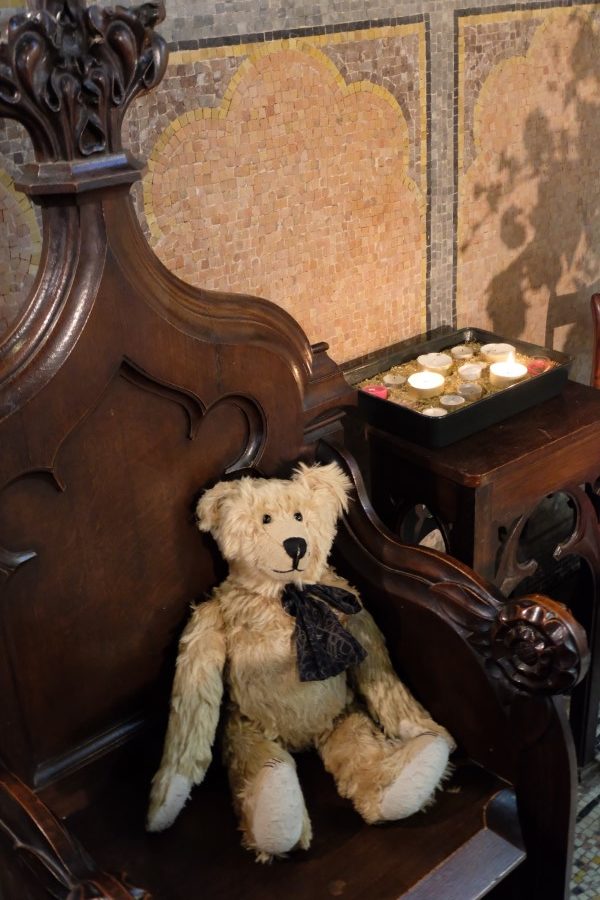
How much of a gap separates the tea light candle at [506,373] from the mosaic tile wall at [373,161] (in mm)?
291

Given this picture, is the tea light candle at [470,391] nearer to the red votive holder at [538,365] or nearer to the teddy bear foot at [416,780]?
the red votive holder at [538,365]

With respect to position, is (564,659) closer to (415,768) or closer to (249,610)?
(415,768)

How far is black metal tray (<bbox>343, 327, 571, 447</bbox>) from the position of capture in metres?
1.58

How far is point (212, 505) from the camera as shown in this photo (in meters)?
1.24

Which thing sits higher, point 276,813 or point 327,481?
point 327,481

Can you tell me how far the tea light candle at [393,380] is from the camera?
1.75 metres

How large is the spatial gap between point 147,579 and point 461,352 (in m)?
0.92

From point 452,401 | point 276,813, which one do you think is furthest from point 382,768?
point 452,401

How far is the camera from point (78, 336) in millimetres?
1064

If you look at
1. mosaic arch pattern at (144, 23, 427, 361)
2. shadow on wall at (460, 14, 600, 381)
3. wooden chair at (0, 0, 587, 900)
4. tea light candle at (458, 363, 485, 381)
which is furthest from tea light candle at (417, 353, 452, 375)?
wooden chair at (0, 0, 587, 900)

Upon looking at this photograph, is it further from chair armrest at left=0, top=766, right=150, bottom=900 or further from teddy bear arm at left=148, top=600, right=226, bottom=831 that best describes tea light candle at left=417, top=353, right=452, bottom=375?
chair armrest at left=0, top=766, right=150, bottom=900

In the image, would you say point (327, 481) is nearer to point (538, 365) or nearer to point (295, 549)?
point (295, 549)

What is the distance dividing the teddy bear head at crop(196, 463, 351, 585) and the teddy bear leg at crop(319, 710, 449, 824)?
9.3 inches

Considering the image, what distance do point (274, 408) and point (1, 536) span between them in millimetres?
433
